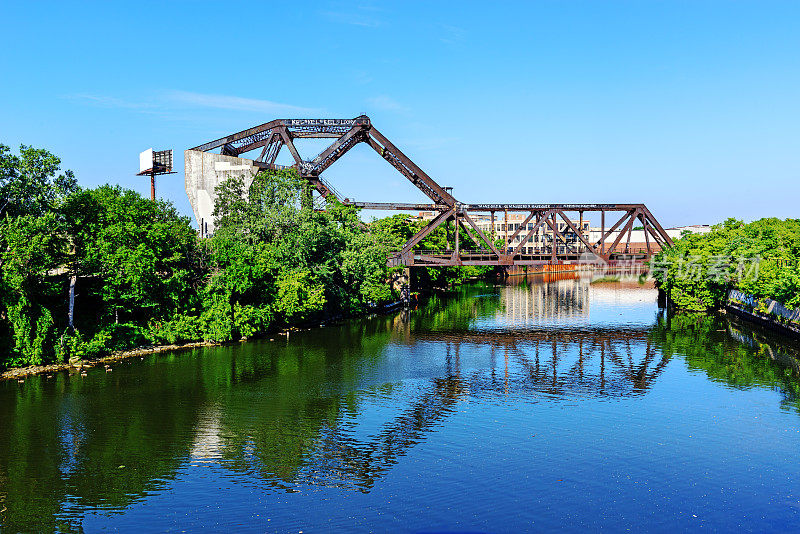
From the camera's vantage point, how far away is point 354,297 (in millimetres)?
68188

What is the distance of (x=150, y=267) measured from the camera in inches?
1781

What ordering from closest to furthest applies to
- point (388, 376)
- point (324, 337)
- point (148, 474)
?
1. point (148, 474)
2. point (388, 376)
3. point (324, 337)

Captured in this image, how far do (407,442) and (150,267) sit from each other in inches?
1018

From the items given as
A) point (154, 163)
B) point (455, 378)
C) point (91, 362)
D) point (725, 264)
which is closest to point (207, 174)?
point (154, 163)

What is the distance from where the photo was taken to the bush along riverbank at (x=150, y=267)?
40031 mm

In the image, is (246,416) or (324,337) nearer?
(246,416)

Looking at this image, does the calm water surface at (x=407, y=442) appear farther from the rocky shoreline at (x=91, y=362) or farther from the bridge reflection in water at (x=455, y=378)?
the rocky shoreline at (x=91, y=362)

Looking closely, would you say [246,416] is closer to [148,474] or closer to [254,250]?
[148,474]

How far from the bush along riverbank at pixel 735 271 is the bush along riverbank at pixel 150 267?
118 feet

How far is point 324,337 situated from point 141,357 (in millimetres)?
15354

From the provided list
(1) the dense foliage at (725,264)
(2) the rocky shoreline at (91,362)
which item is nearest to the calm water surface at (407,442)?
(2) the rocky shoreline at (91,362)

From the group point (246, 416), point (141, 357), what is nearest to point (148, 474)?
point (246, 416)

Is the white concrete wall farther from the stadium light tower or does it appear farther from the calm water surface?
the calm water surface

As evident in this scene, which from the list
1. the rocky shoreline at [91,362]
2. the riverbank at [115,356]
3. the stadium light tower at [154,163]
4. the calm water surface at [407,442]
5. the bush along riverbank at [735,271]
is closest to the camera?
the calm water surface at [407,442]
